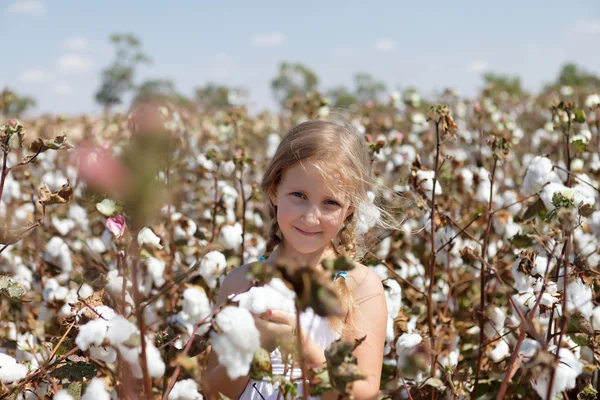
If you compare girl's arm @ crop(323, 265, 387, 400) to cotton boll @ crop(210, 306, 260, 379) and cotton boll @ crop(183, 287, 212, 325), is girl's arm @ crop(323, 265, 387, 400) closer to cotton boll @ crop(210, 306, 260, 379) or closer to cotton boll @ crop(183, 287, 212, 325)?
cotton boll @ crop(183, 287, 212, 325)

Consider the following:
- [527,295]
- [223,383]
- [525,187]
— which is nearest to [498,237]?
[525,187]

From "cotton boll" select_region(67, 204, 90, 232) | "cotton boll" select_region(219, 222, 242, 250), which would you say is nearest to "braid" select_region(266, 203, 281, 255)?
"cotton boll" select_region(219, 222, 242, 250)

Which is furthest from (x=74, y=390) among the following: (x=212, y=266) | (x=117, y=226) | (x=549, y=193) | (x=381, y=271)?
(x=381, y=271)

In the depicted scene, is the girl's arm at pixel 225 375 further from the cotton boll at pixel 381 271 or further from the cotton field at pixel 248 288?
the cotton boll at pixel 381 271

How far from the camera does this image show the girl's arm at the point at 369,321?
149 cm

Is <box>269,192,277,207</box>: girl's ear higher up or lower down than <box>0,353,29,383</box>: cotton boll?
higher up

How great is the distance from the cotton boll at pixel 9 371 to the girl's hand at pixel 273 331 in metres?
0.55

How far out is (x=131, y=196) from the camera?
0.52 m

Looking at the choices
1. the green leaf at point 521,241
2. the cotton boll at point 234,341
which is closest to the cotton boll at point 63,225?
the green leaf at point 521,241

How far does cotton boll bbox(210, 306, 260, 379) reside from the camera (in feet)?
2.58

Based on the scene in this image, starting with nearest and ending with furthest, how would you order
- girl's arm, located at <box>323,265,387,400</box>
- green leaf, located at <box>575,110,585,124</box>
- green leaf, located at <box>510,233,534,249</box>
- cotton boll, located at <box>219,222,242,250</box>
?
girl's arm, located at <box>323,265,387,400</box>, green leaf, located at <box>510,233,534,249</box>, green leaf, located at <box>575,110,585,124</box>, cotton boll, located at <box>219,222,242,250</box>

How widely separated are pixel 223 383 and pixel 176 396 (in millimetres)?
313

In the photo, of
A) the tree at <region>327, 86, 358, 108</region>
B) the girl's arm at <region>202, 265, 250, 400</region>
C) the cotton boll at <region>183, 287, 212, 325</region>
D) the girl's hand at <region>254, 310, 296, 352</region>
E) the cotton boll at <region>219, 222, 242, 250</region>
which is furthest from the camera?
the tree at <region>327, 86, 358, 108</region>

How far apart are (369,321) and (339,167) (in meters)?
0.36
